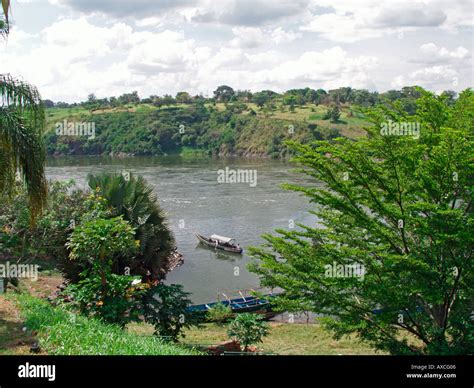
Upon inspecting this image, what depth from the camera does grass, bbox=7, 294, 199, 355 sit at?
6.41 meters

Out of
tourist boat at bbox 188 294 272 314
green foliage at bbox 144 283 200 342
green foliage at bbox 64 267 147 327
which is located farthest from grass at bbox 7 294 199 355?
tourist boat at bbox 188 294 272 314

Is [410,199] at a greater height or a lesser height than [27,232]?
greater

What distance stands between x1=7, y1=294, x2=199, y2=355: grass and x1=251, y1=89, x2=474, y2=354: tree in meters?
5.43

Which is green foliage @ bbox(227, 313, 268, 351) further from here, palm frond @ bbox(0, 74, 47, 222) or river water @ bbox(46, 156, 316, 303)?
river water @ bbox(46, 156, 316, 303)

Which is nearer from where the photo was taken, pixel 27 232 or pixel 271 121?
pixel 27 232

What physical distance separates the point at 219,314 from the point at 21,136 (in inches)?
464

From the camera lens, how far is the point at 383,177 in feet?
38.9

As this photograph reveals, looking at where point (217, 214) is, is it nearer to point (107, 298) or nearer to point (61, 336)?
point (107, 298)
